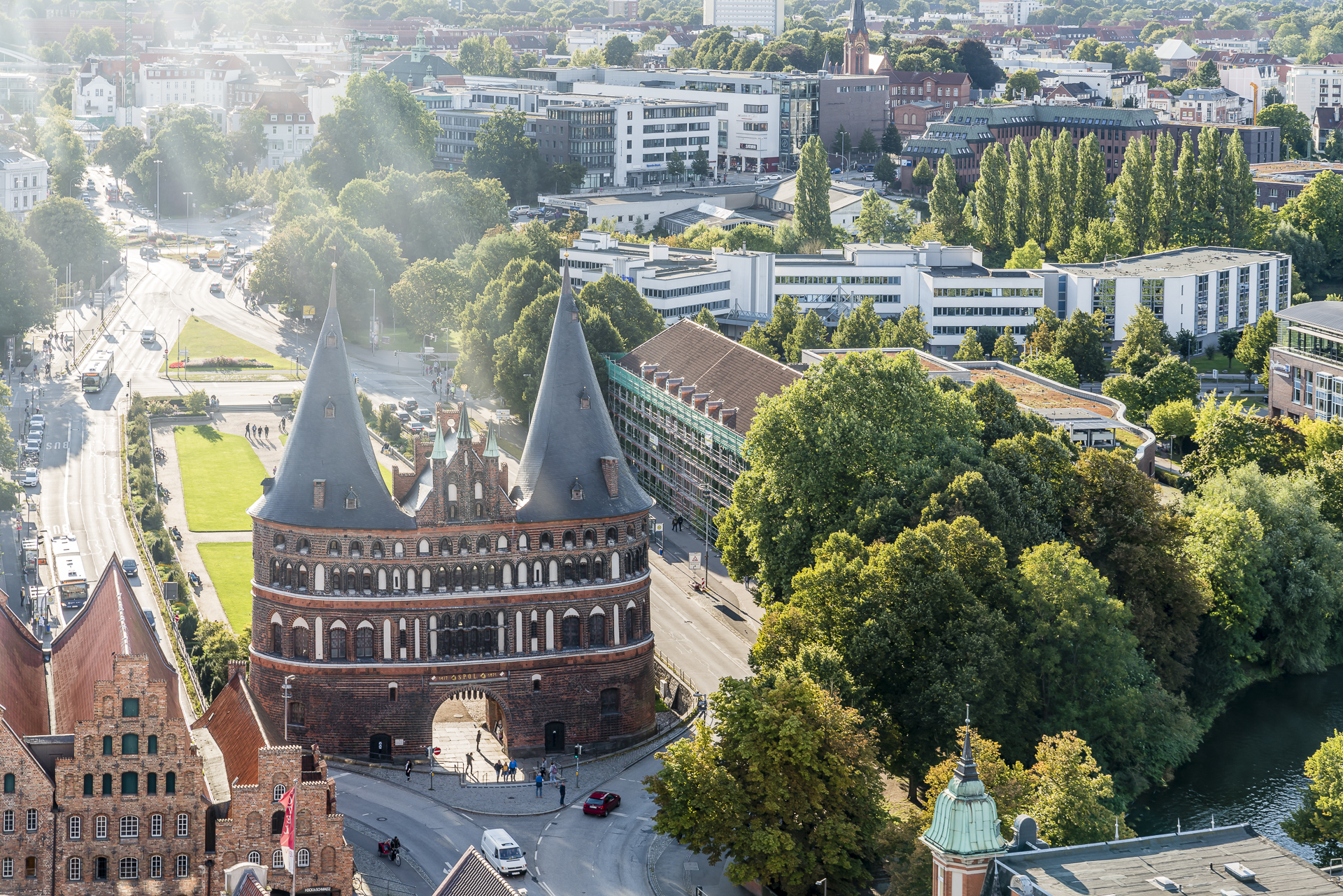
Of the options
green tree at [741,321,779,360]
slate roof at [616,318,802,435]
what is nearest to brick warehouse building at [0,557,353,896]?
slate roof at [616,318,802,435]

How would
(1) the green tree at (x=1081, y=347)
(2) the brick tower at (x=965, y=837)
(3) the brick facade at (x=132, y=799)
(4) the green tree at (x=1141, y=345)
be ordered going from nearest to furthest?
(2) the brick tower at (x=965, y=837) → (3) the brick facade at (x=132, y=799) → (4) the green tree at (x=1141, y=345) → (1) the green tree at (x=1081, y=347)

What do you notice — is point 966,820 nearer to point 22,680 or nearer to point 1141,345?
point 22,680

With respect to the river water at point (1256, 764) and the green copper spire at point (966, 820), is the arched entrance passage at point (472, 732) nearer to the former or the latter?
the river water at point (1256, 764)

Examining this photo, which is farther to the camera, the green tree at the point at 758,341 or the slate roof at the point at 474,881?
the green tree at the point at 758,341

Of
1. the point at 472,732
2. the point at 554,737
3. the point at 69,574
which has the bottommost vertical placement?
the point at 472,732

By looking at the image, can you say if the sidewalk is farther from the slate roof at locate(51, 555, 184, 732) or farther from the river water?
the slate roof at locate(51, 555, 184, 732)

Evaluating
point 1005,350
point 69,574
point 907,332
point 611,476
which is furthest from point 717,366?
point 1005,350

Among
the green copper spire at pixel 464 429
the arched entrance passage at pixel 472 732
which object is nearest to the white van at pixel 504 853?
the arched entrance passage at pixel 472 732

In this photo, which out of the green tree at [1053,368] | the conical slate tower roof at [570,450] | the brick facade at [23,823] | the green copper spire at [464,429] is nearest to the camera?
the brick facade at [23,823]
